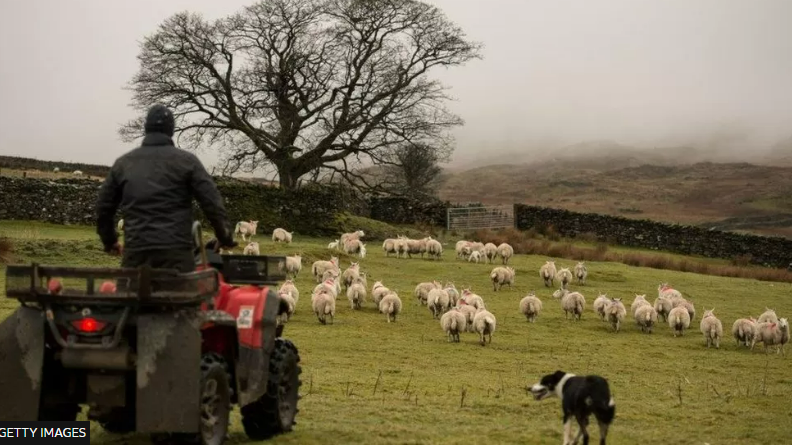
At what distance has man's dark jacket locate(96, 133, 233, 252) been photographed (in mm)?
8078

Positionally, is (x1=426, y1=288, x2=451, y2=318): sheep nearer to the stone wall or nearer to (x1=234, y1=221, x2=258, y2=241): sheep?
(x1=234, y1=221, x2=258, y2=241): sheep

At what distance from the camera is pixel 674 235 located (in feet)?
176

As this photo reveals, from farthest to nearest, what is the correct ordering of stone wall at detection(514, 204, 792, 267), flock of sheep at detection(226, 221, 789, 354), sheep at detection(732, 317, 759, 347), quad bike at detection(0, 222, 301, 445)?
stone wall at detection(514, 204, 792, 267) → sheep at detection(732, 317, 759, 347) → flock of sheep at detection(226, 221, 789, 354) → quad bike at detection(0, 222, 301, 445)

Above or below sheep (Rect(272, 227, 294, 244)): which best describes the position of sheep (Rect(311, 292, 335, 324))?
below

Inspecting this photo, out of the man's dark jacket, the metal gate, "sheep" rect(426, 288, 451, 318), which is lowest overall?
"sheep" rect(426, 288, 451, 318)

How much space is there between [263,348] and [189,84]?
41.8 metres

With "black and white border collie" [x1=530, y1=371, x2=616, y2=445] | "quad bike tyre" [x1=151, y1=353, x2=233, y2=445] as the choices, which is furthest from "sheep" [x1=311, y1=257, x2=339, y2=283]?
"quad bike tyre" [x1=151, y1=353, x2=233, y2=445]

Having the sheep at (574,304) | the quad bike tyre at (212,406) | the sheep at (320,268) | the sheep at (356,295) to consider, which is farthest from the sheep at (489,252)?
the quad bike tyre at (212,406)

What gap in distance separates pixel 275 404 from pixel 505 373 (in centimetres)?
749

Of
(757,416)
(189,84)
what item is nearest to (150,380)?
(757,416)

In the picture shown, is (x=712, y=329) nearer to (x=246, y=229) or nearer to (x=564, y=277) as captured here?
(x=564, y=277)

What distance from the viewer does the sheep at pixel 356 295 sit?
2414cm

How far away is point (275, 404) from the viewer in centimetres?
942

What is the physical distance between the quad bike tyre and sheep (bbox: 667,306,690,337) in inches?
643
